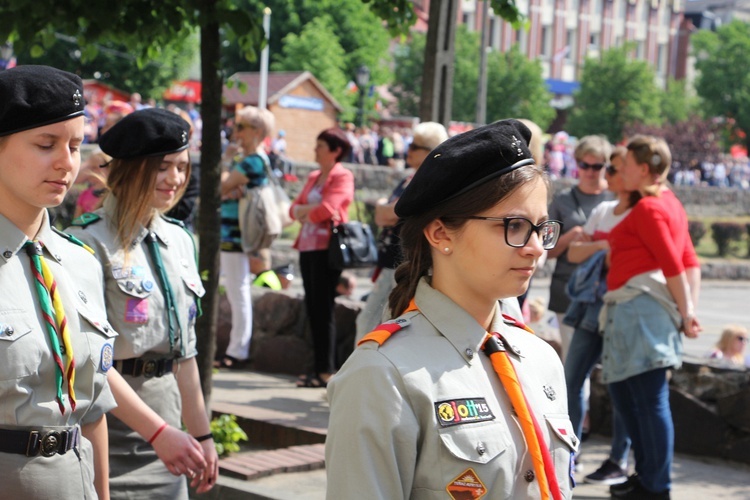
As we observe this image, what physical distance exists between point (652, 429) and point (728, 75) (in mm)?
79393

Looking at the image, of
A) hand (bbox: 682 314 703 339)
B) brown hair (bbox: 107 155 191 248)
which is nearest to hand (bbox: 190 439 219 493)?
brown hair (bbox: 107 155 191 248)

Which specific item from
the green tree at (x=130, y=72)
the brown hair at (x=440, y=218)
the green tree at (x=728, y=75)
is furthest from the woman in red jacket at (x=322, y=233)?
the green tree at (x=728, y=75)

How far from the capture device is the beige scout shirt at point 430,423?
2414mm

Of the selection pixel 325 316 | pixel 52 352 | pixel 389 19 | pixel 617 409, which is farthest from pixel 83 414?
pixel 325 316

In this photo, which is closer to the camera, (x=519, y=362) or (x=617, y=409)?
(x=519, y=362)

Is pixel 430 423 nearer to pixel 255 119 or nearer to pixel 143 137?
pixel 143 137

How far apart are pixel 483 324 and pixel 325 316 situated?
637cm

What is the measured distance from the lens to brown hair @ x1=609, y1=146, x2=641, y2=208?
6.59m

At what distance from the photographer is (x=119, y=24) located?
6777 mm

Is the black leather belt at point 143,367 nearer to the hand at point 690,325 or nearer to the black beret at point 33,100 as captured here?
the black beret at point 33,100

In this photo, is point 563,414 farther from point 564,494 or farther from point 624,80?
point 624,80

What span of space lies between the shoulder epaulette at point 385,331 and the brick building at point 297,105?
149 ft

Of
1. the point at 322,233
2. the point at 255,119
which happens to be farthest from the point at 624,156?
the point at 255,119

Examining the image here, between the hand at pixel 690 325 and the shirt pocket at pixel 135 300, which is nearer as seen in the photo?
the shirt pocket at pixel 135 300
